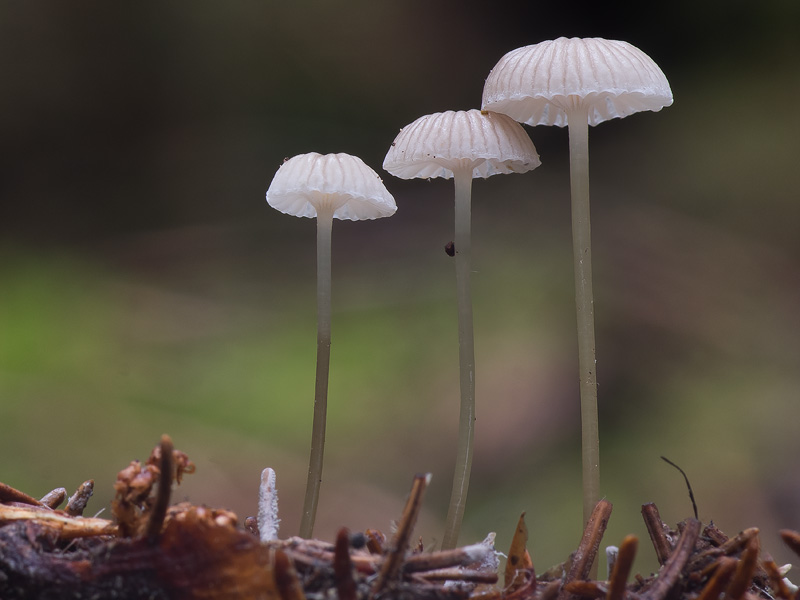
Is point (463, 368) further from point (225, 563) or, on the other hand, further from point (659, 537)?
point (225, 563)

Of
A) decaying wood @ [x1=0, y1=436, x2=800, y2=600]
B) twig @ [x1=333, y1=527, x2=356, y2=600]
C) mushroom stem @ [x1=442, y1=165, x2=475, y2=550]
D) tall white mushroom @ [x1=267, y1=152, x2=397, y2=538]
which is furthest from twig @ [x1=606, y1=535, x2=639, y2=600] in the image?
tall white mushroom @ [x1=267, y1=152, x2=397, y2=538]

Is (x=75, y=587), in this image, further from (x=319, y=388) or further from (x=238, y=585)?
(x=319, y=388)

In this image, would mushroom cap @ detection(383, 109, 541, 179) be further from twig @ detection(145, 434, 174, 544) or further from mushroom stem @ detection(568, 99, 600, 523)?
twig @ detection(145, 434, 174, 544)

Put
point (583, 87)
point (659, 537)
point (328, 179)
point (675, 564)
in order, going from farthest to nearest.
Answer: point (328, 179) < point (583, 87) < point (659, 537) < point (675, 564)

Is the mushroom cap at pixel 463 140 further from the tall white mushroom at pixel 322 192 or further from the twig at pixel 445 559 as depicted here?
the twig at pixel 445 559

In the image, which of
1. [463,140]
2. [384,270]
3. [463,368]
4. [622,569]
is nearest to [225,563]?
[622,569]
